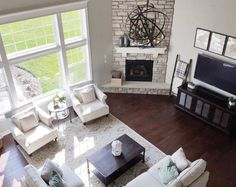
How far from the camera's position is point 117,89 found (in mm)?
8438

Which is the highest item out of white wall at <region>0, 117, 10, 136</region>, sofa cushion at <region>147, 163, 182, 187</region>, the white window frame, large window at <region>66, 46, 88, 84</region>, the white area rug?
the white window frame

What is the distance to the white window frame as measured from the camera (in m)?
6.00

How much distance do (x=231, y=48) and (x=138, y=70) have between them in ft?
10.2

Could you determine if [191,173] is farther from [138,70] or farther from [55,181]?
[138,70]

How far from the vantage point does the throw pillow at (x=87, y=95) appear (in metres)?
7.20

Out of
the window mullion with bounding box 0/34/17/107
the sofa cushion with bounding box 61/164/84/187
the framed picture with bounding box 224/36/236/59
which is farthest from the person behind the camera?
the framed picture with bounding box 224/36/236/59

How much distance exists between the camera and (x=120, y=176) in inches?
216

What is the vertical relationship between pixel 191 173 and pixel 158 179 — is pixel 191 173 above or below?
above

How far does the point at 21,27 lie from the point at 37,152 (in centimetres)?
312

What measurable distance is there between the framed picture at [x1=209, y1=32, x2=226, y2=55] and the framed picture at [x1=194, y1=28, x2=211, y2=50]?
0.14 m

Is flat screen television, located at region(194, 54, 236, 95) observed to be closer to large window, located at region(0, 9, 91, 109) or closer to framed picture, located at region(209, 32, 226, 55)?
framed picture, located at region(209, 32, 226, 55)

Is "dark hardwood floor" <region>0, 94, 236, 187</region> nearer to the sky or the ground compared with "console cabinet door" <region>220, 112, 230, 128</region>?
nearer to the ground

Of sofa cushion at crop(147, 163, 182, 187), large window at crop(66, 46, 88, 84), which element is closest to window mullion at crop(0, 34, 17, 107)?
large window at crop(66, 46, 88, 84)

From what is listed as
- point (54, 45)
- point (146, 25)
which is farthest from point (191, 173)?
point (54, 45)
